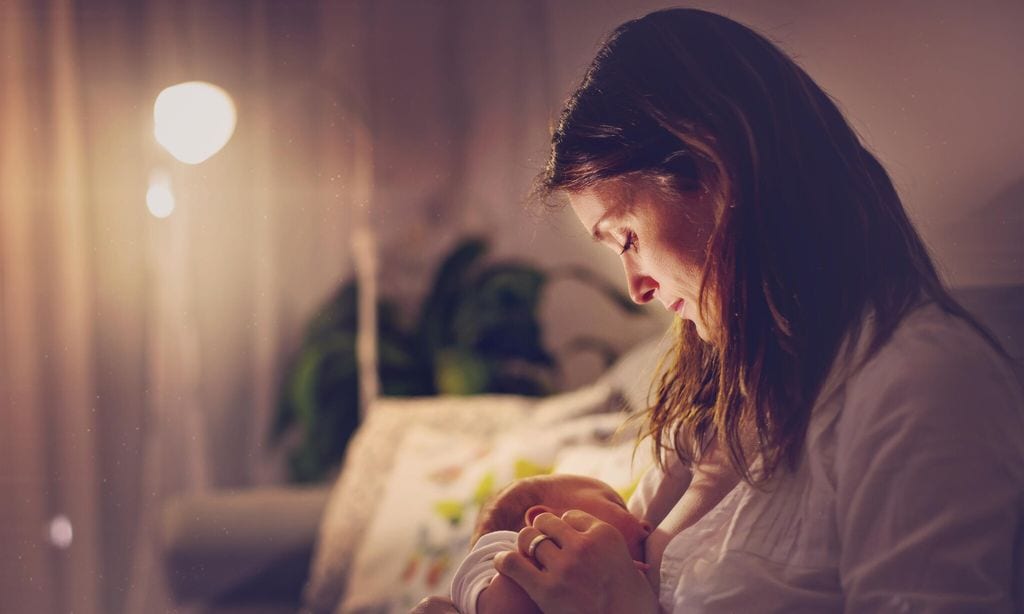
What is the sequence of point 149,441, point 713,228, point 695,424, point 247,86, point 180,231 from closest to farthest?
point 713,228, point 695,424, point 149,441, point 180,231, point 247,86

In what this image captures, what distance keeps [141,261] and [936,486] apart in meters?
1.59

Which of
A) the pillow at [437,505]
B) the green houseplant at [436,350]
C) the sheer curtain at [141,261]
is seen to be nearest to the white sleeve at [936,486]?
the pillow at [437,505]

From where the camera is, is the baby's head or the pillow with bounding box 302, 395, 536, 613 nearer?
the baby's head

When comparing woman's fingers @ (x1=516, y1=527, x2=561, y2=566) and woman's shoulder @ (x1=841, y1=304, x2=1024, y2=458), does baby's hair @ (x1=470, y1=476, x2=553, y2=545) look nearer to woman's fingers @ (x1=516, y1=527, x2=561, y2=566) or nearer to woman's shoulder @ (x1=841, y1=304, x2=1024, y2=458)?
woman's fingers @ (x1=516, y1=527, x2=561, y2=566)

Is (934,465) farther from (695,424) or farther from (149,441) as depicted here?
(149,441)

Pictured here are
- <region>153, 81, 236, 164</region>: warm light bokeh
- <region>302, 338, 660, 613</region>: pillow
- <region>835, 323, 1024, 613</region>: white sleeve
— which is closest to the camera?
<region>835, 323, 1024, 613</region>: white sleeve

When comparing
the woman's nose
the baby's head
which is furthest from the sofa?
the woman's nose

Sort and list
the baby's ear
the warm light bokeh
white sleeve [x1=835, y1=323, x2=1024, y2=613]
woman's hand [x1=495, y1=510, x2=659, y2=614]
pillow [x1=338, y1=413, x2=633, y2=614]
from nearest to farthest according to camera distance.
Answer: white sleeve [x1=835, y1=323, x2=1024, y2=613] → woman's hand [x1=495, y1=510, x2=659, y2=614] → the baby's ear → pillow [x1=338, y1=413, x2=633, y2=614] → the warm light bokeh

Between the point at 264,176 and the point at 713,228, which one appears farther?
the point at 264,176

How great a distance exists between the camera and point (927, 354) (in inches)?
21.1

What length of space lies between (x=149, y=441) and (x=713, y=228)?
1360 millimetres

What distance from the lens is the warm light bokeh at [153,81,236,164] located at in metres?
1.79

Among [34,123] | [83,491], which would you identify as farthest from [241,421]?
[34,123]

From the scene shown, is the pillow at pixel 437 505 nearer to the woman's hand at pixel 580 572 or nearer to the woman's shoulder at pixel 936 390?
the woman's hand at pixel 580 572
